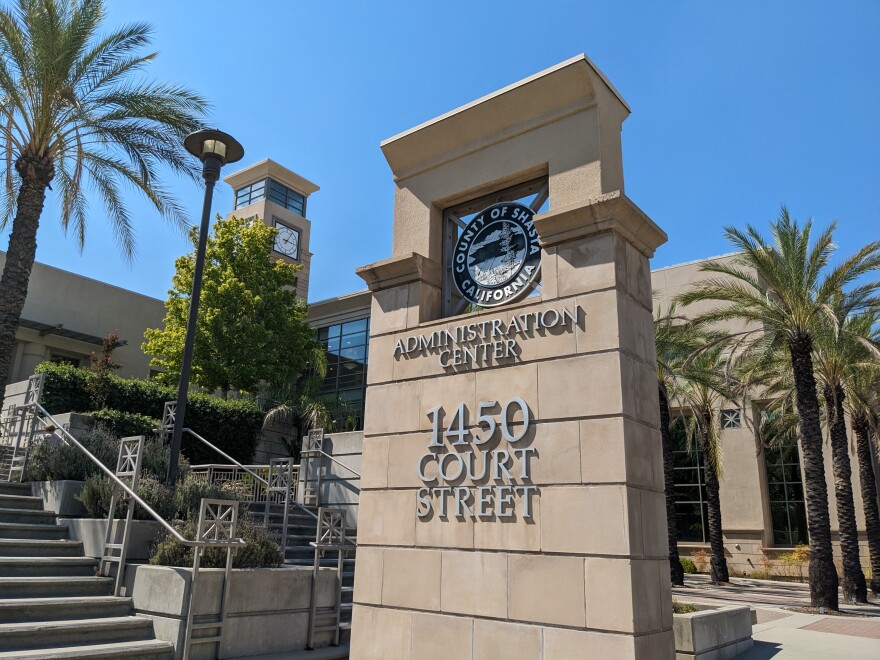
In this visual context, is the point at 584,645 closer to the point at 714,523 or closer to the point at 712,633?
the point at 712,633

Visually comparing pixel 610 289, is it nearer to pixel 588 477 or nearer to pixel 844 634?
pixel 588 477

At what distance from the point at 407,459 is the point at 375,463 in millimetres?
457

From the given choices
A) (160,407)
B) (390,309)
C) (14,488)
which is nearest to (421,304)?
(390,309)

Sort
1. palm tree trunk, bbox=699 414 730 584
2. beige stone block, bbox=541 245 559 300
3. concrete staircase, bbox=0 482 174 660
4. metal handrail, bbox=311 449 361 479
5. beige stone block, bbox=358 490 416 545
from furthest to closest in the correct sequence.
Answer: palm tree trunk, bbox=699 414 730 584 < metal handrail, bbox=311 449 361 479 < concrete staircase, bbox=0 482 174 660 < beige stone block, bbox=358 490 416 545 < beige stone block, bbox=541 245 559 300

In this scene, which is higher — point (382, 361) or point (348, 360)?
point (348, 360)

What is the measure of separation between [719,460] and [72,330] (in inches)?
1039

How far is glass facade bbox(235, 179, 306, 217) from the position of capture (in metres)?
42.9

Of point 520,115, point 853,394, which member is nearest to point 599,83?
point 520,115

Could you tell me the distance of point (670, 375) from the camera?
22.2 m

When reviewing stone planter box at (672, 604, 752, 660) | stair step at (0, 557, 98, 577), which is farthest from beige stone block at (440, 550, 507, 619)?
stair step at (0, 557, 98, 577)

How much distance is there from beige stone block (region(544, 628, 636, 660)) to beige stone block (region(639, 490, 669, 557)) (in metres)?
0.74

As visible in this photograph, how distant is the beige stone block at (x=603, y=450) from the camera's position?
18.6 ft

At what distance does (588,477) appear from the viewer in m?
5.79

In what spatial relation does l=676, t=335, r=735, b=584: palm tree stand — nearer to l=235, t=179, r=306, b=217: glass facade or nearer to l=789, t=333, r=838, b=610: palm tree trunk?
l=789, t=333, r=838, b=610: palm tree trunk
